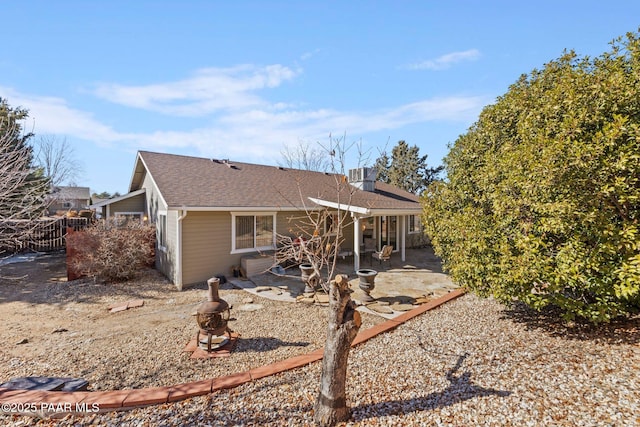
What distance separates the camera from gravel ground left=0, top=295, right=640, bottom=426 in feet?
9.70

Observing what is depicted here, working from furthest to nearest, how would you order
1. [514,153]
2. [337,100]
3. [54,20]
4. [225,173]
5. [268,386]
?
[225,173], [337,100], [54,20], [514,153], [268,386]

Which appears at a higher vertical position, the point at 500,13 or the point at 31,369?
the point at 500,13

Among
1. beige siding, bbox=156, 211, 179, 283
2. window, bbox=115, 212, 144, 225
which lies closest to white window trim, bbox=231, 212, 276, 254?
beige siding, bbox=156, 211, 179, 283

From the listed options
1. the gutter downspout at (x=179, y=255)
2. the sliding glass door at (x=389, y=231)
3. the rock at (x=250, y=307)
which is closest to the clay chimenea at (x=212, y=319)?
the rock at (x=250, y=307)

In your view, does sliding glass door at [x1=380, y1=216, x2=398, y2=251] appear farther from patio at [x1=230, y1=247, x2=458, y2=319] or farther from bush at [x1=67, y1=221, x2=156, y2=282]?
bush at [x1=67, y1=221, x2=156, y2=282]

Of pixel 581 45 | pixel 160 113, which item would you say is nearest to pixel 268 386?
Answer: pixel 581 45

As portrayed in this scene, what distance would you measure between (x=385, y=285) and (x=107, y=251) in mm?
9320

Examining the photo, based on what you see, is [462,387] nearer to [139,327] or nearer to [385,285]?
[385,285]

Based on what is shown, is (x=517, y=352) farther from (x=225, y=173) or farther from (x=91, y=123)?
(x=91, y=123)

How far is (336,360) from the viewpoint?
297cm

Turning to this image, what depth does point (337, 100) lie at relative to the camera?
11.2 meters

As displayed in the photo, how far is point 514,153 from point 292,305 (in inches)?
235

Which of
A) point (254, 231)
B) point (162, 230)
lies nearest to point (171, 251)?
point (162, 230)

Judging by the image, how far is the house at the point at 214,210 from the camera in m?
9.07
